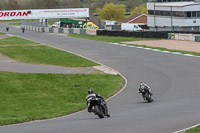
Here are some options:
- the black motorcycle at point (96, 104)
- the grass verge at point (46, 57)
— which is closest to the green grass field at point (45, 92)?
the grass verge at point (46, 57)

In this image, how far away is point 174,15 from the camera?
90.1 metres

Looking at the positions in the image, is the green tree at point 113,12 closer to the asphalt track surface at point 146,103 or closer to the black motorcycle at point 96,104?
the asphalt track surface at point 146,103

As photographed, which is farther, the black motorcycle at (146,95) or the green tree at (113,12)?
the green tree at (113,12)

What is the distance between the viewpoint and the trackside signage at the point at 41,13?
3903 inches

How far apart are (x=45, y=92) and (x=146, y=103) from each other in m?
7.08

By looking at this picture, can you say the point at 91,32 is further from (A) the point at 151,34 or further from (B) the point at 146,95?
(B) the point at 146,95

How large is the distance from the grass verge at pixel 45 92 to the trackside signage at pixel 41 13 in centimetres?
6695

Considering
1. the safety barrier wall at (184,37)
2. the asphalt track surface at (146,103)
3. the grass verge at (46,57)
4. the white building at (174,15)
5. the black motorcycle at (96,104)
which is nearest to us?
the asphalt track surface at (146,103)

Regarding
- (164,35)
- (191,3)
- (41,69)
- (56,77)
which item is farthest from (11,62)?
(191,3)

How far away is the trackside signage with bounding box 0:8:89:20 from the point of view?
325 feet

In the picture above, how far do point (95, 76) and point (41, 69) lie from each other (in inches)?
234

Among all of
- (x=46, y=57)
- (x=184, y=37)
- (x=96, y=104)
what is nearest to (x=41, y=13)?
(x=184, y=37)

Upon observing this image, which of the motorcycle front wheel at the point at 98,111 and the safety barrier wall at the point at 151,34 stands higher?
the safety barrier wall at the point at 151,34

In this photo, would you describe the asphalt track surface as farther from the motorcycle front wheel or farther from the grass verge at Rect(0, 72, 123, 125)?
the grass verge at Rect(0, 72, 123, 125)
